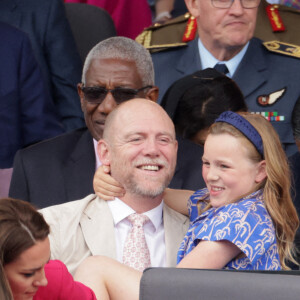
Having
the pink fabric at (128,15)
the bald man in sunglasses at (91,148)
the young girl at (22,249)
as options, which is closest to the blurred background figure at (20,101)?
the bald man in sunglasses at (91,148)

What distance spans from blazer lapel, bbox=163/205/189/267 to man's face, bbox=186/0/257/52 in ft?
4.06

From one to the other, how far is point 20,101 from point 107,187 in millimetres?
1005

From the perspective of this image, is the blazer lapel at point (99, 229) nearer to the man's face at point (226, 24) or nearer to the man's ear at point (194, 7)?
the man's face at point (226, 24)

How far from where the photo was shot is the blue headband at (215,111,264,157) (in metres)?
2.62

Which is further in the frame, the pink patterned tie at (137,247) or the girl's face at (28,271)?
the pink patterned tie at (137,247)

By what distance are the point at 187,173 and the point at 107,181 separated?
1.59 feet

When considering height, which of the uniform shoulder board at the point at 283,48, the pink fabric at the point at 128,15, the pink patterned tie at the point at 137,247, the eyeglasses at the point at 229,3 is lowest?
the pink fabric at the point at 128,15

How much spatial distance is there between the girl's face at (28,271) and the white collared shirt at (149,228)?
2.81ft

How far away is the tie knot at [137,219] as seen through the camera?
9.30 ft

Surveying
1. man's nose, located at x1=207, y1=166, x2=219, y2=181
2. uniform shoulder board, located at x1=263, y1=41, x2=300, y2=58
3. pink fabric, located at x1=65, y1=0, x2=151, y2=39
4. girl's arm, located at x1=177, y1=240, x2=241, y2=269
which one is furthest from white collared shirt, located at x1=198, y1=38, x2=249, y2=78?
girl's arm, located at x1=177, y1=240, x2=241, y2=269

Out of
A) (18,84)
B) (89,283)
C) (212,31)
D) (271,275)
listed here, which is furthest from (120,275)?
(212,31)

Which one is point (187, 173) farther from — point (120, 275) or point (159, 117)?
point (120, 275)

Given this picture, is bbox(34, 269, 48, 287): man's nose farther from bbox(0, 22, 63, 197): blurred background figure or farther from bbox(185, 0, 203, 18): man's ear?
bbox(185, 0, 203, 18): man's ear

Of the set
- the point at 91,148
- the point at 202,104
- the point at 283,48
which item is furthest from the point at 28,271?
the point at 283,48
